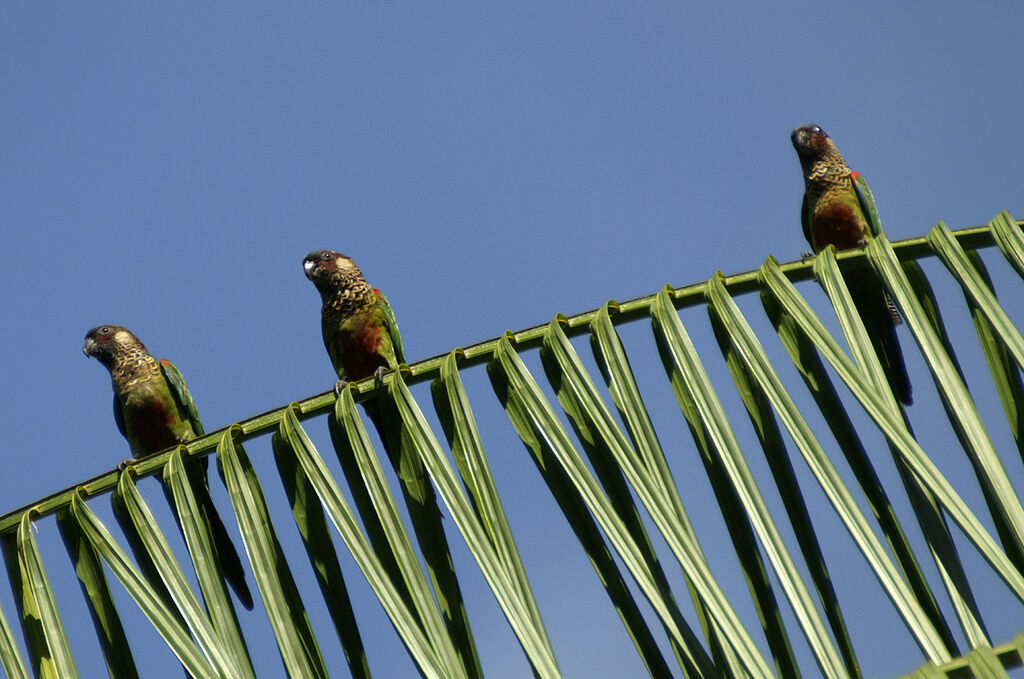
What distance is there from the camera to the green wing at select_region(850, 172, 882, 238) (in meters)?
6.62

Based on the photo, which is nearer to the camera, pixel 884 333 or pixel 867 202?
pixel 884 333

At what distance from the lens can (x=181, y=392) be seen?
21.8 feet

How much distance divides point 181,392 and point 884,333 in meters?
4.23

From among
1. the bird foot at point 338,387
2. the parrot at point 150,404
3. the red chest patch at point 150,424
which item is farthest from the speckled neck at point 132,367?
the bird foot at point 338,387

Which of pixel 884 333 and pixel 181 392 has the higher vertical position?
pixel 181 392

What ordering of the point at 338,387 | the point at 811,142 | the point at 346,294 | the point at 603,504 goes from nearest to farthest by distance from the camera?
the point at 603,504 → the point at 338,387 → the point at 346,294 → the point at 811,142

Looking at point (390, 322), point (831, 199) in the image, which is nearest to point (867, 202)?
point (831, 199)

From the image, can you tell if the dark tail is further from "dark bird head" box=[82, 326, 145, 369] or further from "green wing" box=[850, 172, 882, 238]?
"dark bird head" box=[82, 326, 145, 369]

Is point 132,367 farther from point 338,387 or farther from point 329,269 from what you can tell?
point 338,387

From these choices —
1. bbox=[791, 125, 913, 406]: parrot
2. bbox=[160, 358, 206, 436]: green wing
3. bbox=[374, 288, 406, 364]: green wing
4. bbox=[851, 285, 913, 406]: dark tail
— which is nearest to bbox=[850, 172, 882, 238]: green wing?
bbox=[791, 125, 913, 406]: parrot

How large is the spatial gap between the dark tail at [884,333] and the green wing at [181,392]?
416 cm

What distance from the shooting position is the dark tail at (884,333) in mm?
4391

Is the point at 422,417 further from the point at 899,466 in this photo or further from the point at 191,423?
the point at 191,423

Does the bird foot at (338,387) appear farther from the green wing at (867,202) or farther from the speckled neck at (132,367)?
the green wing at (867,202)
